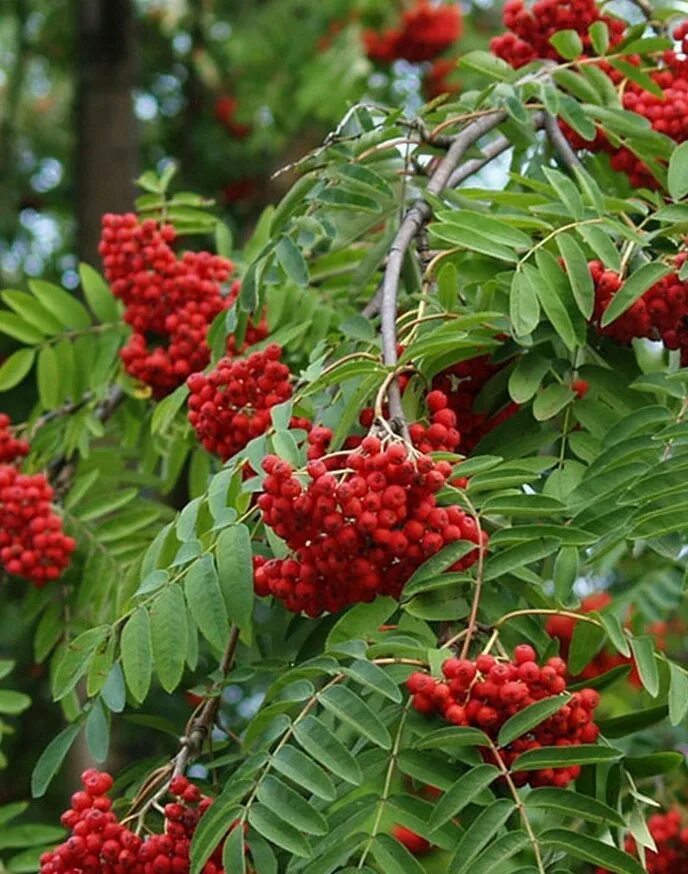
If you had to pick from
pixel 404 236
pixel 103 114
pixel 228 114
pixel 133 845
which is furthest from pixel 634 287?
pixel 228 114

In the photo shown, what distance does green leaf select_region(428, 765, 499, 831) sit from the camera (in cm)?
175

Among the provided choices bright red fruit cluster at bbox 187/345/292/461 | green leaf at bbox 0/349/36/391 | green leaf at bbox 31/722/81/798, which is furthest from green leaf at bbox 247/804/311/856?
green leaf at bbox 0/349/36/391

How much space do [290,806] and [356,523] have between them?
34 centimetres

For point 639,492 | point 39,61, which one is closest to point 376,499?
point 639,492

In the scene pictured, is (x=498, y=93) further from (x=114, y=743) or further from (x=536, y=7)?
(x=114, y=743)

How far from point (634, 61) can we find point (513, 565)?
4.04ft

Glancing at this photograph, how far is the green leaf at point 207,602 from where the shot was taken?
6.42 feet

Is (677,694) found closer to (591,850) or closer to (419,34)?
(591,850)

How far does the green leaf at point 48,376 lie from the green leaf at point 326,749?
143cm

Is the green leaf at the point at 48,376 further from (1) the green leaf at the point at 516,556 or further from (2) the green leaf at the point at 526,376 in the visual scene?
(1) the green leaf at the point at 516,556

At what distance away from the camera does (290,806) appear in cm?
181

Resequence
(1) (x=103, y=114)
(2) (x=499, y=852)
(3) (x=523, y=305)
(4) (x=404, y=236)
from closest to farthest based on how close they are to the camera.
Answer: (2) (x=499, y=852)
(3) (x=523, y=305)
(4) (x=404, y=236)
(1) (x=103, y=114)

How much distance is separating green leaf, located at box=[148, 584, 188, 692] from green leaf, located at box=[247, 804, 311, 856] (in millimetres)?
230

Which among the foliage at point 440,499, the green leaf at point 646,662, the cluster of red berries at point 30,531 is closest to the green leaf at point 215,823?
the foliage at point 440,499
